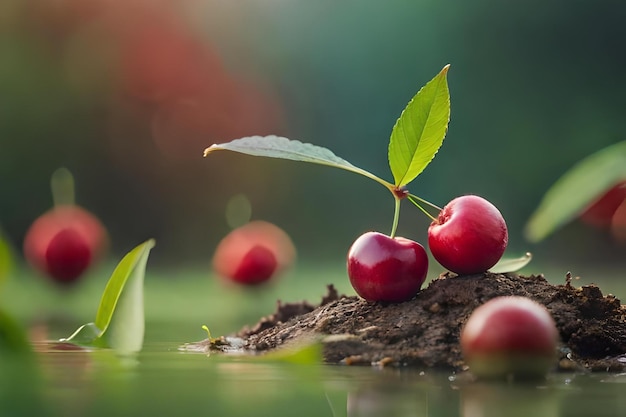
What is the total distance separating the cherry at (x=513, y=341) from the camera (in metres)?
0.83

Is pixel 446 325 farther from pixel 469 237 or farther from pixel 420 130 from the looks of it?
pixel 420 130

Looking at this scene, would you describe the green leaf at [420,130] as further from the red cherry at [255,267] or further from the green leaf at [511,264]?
the red cherry at [255,267]

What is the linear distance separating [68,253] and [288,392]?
1.68 meters

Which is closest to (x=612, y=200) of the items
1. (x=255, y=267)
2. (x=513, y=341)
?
(x=513, y=341)

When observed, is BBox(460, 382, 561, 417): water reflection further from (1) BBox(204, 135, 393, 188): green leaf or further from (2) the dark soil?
(1) BBox(204, 135, 393, 188): green leaf

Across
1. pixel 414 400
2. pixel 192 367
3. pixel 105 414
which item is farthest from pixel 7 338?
pixel 192 367

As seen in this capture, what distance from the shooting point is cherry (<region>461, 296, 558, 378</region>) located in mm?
833

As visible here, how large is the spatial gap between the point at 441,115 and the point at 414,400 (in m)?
0.44

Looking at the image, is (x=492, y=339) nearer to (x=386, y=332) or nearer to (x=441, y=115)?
(x=386, y=332)

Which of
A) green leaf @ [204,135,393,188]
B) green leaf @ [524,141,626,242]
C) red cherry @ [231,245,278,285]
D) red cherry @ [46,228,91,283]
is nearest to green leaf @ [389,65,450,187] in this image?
green leaf @ [204,135,393,188]

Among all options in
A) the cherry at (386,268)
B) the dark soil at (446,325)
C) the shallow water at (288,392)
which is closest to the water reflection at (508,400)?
the shallow water at (288,392)

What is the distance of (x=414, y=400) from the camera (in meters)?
0.74

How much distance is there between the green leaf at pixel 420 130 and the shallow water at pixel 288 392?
29 cm

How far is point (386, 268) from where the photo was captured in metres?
1.08
